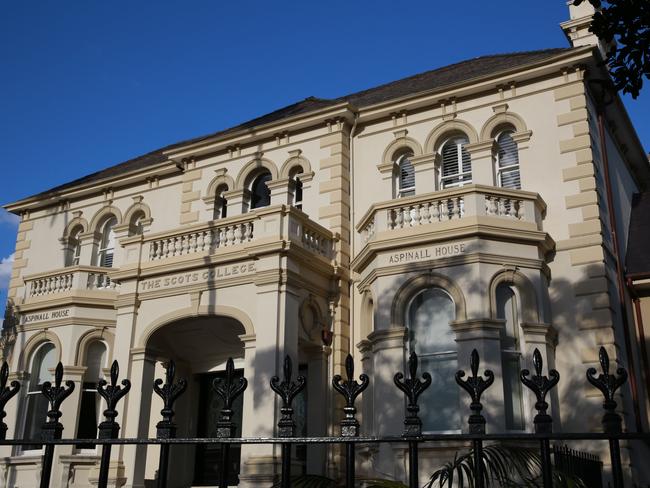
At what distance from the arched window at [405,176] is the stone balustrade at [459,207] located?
2265mm

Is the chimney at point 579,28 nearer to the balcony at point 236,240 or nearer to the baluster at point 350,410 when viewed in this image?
the balcony at point 236,240

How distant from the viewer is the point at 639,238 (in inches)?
687

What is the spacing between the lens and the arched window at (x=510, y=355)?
13180mm

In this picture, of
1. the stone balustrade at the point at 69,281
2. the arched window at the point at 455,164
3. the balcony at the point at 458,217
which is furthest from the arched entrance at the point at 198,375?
the arched window at the point at 455,164

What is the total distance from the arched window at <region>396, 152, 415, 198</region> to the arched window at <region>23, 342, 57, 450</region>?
9663 millimetres

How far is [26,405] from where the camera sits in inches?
733

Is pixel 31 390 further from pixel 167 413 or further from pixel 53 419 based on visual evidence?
pixel 167 413

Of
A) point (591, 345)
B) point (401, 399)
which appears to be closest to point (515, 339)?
point (591, 345)

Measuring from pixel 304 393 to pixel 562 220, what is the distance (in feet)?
22.2

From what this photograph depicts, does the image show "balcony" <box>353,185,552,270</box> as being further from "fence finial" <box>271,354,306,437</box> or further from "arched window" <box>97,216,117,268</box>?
"fence finial" <box>271,354,306,437</box>

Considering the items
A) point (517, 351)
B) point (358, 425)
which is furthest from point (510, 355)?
point (358, 425)

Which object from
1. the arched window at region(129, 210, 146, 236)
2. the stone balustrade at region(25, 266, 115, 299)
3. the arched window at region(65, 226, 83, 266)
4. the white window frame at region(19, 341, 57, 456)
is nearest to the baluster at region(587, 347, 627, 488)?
the stone balustrade at region(25, 266, 115, 299)

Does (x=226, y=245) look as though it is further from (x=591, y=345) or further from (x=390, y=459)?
(x=591, y=345)

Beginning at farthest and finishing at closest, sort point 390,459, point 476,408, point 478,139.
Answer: point 478,139
point 390,459
point 476,408
